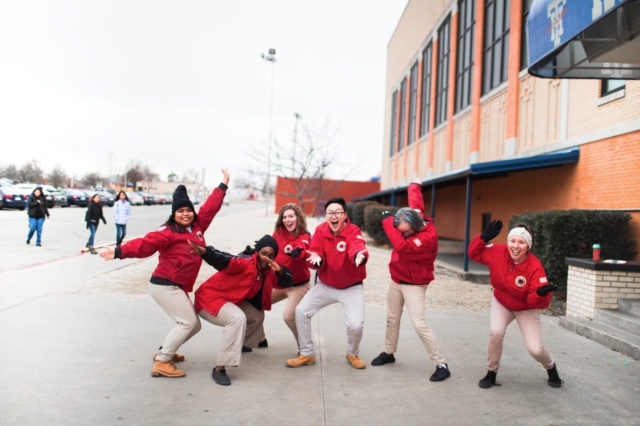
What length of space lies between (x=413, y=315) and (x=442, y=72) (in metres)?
18.8

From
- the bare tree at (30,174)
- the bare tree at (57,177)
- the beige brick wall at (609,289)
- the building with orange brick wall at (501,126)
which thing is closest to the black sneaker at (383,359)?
the beige brick wall at (609,289)

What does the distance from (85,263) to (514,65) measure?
11.6 m

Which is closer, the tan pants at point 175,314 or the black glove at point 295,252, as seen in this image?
the tan pants at point 175,314

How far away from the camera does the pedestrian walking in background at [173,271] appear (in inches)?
181

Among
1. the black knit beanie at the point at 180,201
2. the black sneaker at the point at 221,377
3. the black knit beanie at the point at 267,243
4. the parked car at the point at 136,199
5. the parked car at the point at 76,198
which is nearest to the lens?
the black sneaker at the point at 221,377

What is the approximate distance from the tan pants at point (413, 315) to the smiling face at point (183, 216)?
6.93 feet

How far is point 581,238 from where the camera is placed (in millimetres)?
8727

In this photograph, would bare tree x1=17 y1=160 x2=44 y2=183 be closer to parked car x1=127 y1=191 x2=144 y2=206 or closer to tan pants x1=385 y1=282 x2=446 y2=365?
parked car x1=127 y1=191 x2=144 y2=206

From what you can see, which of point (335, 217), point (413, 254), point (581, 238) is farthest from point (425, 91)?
point (413, 254)

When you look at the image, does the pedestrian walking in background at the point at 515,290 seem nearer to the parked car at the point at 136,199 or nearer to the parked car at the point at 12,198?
the parked car at the point at 12,198

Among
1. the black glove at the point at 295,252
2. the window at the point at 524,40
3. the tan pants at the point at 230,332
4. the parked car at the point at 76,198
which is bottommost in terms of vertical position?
the tan pants at the point at 230,332

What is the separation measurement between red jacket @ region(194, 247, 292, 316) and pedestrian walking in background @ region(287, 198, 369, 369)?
1.22 ft

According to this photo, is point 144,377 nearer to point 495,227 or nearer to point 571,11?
point 495,227

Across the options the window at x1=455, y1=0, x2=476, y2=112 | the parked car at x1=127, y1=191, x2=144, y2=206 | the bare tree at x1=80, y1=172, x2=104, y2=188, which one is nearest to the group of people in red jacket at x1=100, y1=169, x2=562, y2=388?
the window at x1=455, y1=0, x2=476, y2=112
